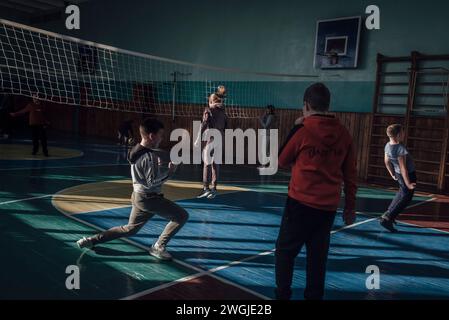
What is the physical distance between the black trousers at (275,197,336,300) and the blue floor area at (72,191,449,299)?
62cm

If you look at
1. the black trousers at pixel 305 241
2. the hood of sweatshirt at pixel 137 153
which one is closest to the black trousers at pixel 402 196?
the black trousers at pixel 305 241

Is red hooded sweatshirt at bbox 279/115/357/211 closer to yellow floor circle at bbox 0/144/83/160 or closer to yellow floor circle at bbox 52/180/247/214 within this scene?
yellow floor circle at bbox 52/180/247/214

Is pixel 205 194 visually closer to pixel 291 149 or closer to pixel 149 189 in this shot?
pixel 149 189

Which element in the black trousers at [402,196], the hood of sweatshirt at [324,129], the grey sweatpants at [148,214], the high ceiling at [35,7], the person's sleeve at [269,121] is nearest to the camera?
the hood of sweatshirt at [324,129]

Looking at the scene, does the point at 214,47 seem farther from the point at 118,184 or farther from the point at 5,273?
the point at 5,273

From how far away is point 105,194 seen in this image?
6.69 metres

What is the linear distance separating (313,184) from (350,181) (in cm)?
34

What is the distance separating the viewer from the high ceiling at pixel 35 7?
18719mm

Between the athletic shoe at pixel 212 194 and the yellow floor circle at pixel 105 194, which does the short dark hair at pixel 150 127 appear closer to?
the yellow floor circle at pixel 105 194

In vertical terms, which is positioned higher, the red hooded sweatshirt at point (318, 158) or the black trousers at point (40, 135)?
the red hooded sweatshirt at point (318, 158)

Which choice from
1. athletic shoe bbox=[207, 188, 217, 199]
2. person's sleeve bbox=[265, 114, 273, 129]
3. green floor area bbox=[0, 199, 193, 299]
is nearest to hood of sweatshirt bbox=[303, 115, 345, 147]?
green floor area bbox=[0, 199, 193, 299]

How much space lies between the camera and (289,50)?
38.9 feet
